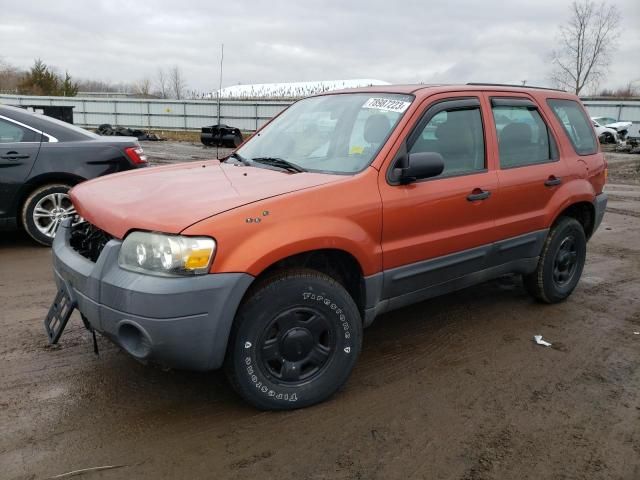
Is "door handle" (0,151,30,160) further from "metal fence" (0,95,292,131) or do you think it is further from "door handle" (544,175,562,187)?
"metal fence" (0,95,292,131)

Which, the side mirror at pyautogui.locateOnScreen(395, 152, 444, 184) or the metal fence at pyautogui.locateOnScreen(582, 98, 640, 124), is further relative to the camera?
the metal fence at pyautogui.locateOnScreen(582, 98, 640, 124)

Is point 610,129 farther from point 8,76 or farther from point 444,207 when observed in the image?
point 8,76

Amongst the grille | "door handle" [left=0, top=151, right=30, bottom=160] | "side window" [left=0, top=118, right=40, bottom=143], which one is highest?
"side window" [left=0, top=118, right=40, bottom=143]

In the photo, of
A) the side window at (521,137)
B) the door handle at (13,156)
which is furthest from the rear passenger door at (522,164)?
the door handle at (13,156)

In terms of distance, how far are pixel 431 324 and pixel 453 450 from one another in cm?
171

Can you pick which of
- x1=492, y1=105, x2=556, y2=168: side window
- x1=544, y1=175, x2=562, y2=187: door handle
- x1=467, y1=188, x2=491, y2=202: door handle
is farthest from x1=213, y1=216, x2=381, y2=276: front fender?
x1=544, y1=175, x2=562, y2=187: door handle

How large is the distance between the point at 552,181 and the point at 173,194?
9.91 feet

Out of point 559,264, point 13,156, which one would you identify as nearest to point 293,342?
point 559,264

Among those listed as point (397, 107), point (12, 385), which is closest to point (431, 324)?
point (397, 107)

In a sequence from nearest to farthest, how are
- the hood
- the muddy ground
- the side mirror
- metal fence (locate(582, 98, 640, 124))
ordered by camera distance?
the muddy ground < the hood < the side mirror < metal fence (locate(582, 98, 640, 124))

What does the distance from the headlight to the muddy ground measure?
0.87 meters

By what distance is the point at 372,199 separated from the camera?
319 cm

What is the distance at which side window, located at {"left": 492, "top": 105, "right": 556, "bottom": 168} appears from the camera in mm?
4117

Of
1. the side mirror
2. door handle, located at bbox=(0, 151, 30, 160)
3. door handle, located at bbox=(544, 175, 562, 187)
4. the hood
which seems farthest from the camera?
door handle, located at bbox=(0, 151, 30, 160)
